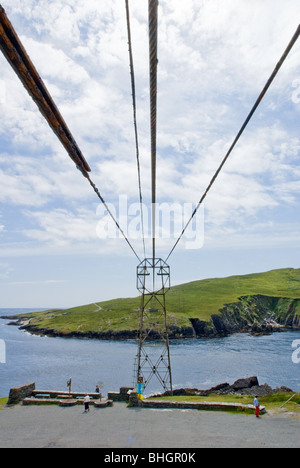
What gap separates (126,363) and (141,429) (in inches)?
2737

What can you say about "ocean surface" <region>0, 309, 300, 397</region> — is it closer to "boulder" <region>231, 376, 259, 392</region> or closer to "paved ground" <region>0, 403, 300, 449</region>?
"boulder" <region>231, 376, 259, 392</region>

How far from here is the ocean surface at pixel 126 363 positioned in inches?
2522

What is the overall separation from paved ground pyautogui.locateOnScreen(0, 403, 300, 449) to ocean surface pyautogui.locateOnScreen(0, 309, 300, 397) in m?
36.9

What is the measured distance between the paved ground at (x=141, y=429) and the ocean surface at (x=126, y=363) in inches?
1452

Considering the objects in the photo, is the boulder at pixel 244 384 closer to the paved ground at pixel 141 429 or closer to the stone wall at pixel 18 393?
the paved ground at pixel 141 429

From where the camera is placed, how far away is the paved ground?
16.1 metres

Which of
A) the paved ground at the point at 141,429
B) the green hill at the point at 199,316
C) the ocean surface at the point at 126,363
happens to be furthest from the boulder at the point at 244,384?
the green hill at the point at 199,316

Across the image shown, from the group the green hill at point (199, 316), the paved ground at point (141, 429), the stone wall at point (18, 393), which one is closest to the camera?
the paved ground at point (141, 429)

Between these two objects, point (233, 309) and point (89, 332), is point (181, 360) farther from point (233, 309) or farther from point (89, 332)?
point (233, 309)

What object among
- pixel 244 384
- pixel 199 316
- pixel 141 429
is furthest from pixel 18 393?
pixel 199 316

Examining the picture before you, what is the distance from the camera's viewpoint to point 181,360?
86000mm

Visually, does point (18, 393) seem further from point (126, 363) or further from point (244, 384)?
point (126, 363)

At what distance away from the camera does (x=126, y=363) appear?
83250 millimetres
